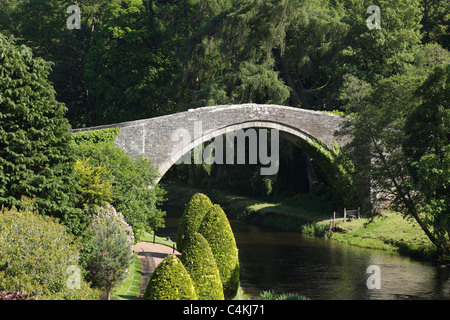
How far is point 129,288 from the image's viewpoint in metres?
16.7

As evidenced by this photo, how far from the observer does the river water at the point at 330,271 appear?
19812 mm

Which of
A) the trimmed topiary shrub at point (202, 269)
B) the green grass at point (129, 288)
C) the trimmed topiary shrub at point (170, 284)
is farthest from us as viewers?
the green grass at point (129, 288)

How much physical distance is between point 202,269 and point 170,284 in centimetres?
283

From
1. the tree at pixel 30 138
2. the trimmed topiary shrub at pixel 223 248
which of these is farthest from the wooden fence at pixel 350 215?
the tree at pixel 30 138

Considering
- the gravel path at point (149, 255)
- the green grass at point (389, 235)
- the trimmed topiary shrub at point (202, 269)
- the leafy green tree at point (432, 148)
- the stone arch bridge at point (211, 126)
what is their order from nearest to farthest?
the trimmed topiary shrub at point (202, 269), the gravel path at point (149, 255), the leafy green tree at point (432, 148), the green grass at point (389, 235), the stone arch bridge at point (211, 126)

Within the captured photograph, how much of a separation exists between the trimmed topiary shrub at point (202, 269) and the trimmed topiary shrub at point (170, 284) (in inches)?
96.5

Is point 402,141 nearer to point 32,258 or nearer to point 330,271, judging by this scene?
point 330,271

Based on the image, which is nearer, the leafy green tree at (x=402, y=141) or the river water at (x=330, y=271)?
the river water at (x=330, y=271)

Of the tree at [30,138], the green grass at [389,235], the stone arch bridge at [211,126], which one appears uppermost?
the stone arch bridge at [211,126]

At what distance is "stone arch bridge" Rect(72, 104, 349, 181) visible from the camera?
27719 mm

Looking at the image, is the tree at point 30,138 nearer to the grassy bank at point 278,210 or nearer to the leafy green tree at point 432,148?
the leafy green tree at point 432,148

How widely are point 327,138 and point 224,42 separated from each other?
905 cm

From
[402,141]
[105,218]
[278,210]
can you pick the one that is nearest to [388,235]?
[402,141]
